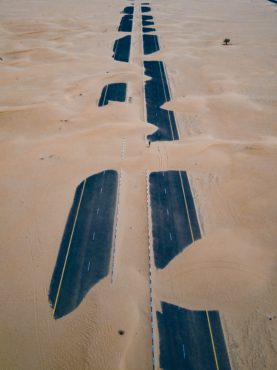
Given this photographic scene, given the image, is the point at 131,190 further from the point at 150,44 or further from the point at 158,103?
the point at 150,44

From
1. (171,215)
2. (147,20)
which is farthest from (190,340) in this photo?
(147,20)

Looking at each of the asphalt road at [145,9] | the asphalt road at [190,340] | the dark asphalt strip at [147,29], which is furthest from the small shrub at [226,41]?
the asphalt road at [190,340]

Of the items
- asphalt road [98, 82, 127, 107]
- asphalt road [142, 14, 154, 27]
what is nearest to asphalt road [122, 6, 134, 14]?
asphalt road [142, 14, 154, 27]

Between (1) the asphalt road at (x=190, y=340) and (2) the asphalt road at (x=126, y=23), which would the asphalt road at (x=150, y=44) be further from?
(1) the asphalt road at (x=190, y=340)

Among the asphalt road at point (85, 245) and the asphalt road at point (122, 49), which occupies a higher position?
the asphalt road at point (122, 49)

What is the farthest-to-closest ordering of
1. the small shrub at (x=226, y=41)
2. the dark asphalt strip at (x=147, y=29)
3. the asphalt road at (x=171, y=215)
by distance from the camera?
the dark asphalt strip at (x=147, y=29) → the small shrub at (x=226, y=41) → the asphalt road at (x=171, y=215)

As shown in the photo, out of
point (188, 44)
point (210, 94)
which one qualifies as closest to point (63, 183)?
point (210, 94)

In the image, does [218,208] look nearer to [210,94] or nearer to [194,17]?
[210,94]
